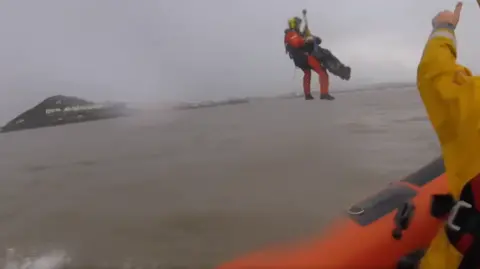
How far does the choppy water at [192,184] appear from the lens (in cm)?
243

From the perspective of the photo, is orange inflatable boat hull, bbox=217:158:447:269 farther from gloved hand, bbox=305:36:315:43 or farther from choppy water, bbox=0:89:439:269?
gloved hand, bbox=305:36:315:43

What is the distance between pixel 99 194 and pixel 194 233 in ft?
3.41

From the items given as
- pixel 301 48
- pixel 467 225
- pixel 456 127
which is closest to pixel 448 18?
pixel 456 127

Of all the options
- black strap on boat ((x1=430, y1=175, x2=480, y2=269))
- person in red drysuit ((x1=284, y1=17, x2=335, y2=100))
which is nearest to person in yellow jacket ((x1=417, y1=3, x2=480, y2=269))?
black strap on boat ((x1=430, y1=175, x2=480, y2=269))

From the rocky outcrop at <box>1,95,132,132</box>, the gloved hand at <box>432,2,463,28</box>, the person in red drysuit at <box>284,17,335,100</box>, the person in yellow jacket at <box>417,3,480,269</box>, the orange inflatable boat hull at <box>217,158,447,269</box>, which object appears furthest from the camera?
the rocky outcrop at <box>1,95,132,132</box>

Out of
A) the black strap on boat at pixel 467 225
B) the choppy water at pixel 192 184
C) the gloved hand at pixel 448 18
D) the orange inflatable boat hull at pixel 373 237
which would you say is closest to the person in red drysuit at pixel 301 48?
the choppy water at pixel 192 184

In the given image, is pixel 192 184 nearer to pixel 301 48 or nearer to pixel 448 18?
pixel 448 18

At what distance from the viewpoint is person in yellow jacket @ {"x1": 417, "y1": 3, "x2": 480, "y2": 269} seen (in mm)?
1184

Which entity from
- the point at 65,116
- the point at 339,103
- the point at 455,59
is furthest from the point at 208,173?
the point at 65,116

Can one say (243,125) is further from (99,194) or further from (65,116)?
(65,116)

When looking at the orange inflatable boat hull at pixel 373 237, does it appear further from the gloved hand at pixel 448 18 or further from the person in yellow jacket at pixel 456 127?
the gloved hand at pixel 448 18

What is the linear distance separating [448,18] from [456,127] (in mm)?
290

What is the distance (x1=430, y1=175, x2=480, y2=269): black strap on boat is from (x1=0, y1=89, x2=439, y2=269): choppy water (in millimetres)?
1027

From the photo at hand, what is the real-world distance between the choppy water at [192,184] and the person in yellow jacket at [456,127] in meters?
1.04
